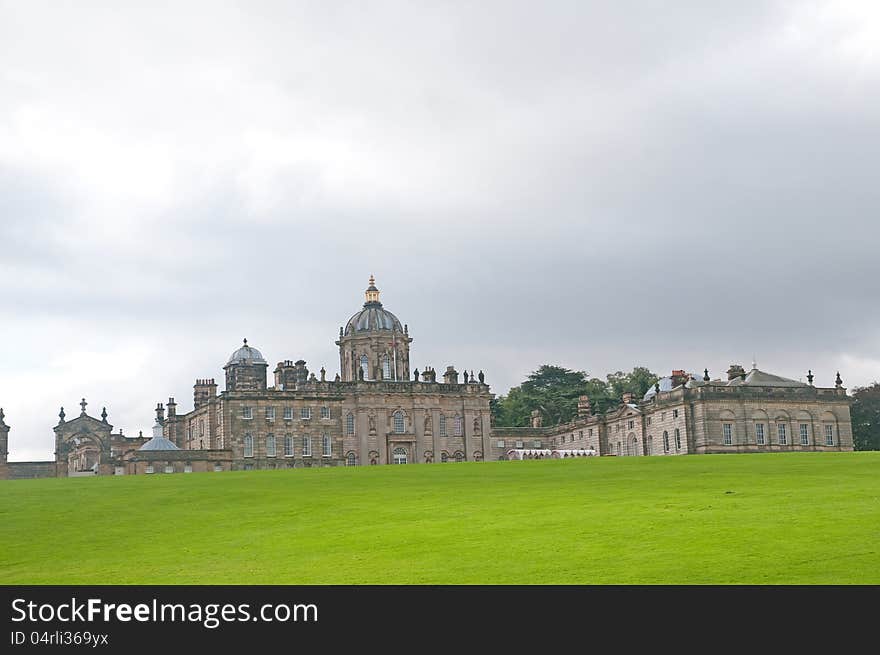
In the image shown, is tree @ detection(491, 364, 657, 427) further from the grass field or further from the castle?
the grass field

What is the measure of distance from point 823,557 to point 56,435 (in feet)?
308

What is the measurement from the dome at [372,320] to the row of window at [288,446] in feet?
41.9

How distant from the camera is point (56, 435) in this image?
10562 centimetres

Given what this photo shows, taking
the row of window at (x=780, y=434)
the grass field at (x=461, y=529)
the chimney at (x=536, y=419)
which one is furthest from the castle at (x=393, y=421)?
the grass field at (x=461, y=529)

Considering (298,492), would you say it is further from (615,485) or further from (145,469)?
(145,469)

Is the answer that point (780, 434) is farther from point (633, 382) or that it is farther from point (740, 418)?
point (633, 382)

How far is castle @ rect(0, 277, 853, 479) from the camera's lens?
83688 mm

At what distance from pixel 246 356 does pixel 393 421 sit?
1500 cm

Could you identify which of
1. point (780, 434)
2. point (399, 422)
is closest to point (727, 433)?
point (780, 434)

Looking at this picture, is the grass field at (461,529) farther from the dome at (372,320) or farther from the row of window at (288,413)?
the dome at (372,320)

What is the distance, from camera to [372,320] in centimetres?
9912

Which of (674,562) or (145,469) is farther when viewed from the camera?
(145,469)

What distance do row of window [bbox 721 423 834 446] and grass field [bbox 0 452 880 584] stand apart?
40465 millimetres
